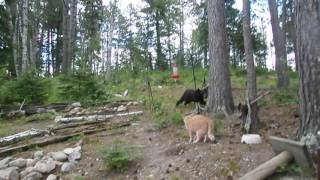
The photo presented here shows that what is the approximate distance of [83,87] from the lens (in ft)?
48.3

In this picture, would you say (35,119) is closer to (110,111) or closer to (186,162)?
(110,111)

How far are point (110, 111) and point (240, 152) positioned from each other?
6446mm

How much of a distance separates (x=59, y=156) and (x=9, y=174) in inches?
38.7

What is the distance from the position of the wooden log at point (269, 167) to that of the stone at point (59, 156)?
388 cm

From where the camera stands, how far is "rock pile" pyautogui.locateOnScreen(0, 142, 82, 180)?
23.6 feet

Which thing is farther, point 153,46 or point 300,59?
point 153,46

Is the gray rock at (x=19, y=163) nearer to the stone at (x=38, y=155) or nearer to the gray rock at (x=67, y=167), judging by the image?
the stone at (x=38, y=155)

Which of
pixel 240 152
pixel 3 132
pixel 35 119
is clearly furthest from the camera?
pixel 35 119

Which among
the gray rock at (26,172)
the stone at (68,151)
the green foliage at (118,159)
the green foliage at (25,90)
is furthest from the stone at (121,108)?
the green foliage at (118,159)

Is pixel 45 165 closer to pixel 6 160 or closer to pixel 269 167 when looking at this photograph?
pixel 6 160

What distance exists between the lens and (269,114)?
31.5 feet

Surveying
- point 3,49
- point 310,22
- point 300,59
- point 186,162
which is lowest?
point 186,162

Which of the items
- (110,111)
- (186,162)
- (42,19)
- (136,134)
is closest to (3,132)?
(110,111)

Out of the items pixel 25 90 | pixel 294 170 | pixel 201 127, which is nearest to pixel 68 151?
pixel 201 127
